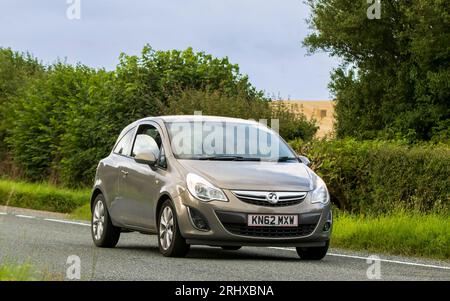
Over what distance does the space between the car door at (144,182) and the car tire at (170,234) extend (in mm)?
289

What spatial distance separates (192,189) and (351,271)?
212cm

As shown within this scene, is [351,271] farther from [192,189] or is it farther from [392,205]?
[392,205]

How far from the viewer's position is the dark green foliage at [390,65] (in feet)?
113

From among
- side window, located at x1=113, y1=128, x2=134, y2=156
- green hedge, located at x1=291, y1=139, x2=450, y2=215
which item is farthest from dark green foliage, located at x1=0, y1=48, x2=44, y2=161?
side window, located at x1=113, y1=128, x2=134, y2=156

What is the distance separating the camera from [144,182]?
1477 cm

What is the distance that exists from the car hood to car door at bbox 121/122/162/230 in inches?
22.1

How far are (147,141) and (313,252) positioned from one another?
270 centimetres

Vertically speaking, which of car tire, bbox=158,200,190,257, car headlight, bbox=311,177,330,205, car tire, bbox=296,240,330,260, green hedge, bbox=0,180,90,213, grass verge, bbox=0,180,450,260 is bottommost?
green hedge, bbox=0,180,90,213

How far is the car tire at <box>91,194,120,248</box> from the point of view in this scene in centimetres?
1588

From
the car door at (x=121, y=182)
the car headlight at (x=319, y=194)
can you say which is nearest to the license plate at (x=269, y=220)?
the car headlight at (x=319, y=194)

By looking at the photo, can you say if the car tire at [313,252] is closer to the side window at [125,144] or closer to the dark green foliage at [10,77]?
the side window at [125,144]

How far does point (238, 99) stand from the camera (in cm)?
2803

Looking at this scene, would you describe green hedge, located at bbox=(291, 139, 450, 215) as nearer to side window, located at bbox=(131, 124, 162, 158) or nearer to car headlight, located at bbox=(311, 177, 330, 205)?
car headlight, located at bbox=(311, 177, 330, 205)
